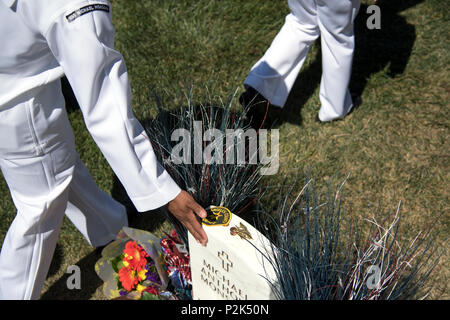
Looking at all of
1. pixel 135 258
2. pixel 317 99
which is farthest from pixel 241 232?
pixel 317 99

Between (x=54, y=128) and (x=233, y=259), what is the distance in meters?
1.04

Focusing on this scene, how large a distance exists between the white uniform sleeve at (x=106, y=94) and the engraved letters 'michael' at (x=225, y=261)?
1.11 ft

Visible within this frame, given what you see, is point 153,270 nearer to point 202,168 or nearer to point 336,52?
point 202,168

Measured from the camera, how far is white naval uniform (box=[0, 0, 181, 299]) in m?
1.74

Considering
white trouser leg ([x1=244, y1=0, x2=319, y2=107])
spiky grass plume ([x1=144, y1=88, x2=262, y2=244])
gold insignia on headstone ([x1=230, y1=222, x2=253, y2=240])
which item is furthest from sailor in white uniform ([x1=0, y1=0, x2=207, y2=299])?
white trouser leg ([x1=244, y1=0, x2=319, y2=107])

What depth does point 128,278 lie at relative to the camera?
2.61 metres

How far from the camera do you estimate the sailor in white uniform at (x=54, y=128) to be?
5.73 ft

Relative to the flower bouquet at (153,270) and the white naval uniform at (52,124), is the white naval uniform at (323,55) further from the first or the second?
the white naval uniform at (52,124)

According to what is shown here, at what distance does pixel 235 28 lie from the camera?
4.28 meters

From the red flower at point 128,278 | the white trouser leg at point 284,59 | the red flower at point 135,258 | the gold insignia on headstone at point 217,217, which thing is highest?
the white trouser leg at point 284,59

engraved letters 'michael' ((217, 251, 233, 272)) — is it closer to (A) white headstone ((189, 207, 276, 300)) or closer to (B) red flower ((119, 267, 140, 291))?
(A) white headstone ((189, 207, 276, 300))

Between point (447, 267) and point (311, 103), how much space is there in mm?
1577

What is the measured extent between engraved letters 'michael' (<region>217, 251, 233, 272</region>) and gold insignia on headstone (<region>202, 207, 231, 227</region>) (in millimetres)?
128

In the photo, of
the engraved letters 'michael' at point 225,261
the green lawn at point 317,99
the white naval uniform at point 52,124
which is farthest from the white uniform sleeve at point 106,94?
the green lawn at point 317,99
